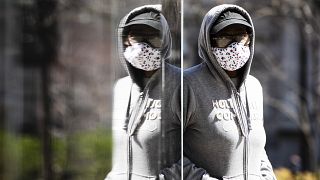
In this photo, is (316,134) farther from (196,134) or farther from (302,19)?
(196,134)

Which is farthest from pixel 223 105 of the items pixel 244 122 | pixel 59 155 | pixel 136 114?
pixel 59 155

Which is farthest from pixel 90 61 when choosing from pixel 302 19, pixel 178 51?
pixel 178 51

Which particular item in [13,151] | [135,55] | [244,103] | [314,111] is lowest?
[13,151]

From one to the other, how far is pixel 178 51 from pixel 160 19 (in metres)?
0.15

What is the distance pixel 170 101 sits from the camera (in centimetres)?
268

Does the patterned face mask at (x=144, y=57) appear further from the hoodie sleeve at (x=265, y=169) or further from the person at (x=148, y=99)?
the hoodie sleeve at (x=265, y=169)

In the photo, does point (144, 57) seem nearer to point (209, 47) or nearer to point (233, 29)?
point (209, 47)

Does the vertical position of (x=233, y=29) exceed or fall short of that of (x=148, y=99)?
it exceeds it

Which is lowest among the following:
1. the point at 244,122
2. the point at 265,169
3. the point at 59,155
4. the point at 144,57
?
the point at 59,155

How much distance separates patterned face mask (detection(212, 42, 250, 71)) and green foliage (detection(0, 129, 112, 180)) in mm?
2943

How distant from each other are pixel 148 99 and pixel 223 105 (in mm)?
287

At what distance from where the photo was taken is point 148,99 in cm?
268

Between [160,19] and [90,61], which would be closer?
[160,19]

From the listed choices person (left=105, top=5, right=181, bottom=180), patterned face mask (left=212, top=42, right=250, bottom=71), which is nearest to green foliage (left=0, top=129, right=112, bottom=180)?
person (left=105, top=5, right=181, bottom=180)
